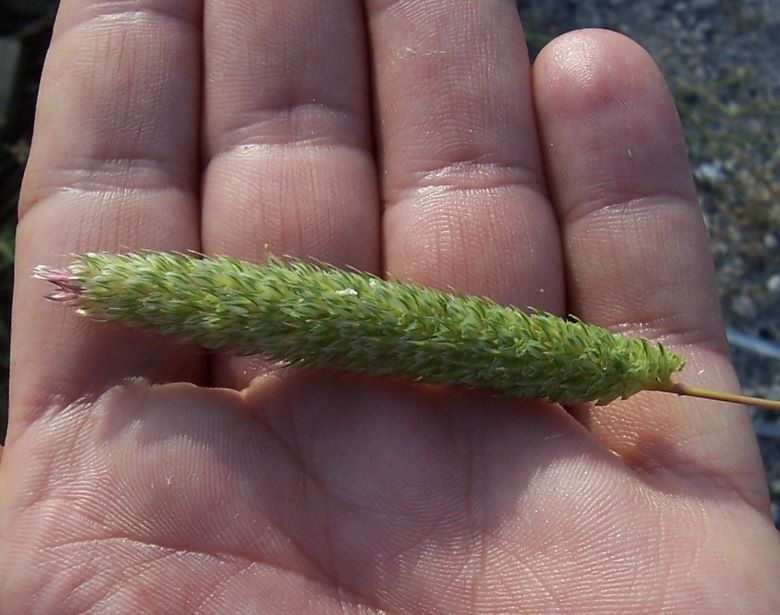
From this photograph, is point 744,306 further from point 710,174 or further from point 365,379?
point 365,379

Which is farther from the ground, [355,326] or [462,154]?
[462,154]

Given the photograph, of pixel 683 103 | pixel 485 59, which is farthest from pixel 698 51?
pixel 485 59

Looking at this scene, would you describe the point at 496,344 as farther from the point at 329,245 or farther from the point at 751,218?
the point at 751,218

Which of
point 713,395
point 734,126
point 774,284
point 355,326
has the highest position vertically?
point 734,126

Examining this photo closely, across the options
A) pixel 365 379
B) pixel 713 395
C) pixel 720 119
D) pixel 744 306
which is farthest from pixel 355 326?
pixel 720 119

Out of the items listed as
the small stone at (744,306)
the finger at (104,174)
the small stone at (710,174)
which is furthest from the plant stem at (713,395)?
the small stone at (710,174)

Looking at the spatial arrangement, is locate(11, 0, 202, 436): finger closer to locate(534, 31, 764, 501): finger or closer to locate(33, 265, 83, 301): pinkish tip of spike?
locate(33, 265, 83, 301): pinkish tip of spike

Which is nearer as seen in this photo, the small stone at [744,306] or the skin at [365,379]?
the skin at [365,379]

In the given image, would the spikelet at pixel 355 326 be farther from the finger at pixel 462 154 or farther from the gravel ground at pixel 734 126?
the gravel ground at pixel 734 126
